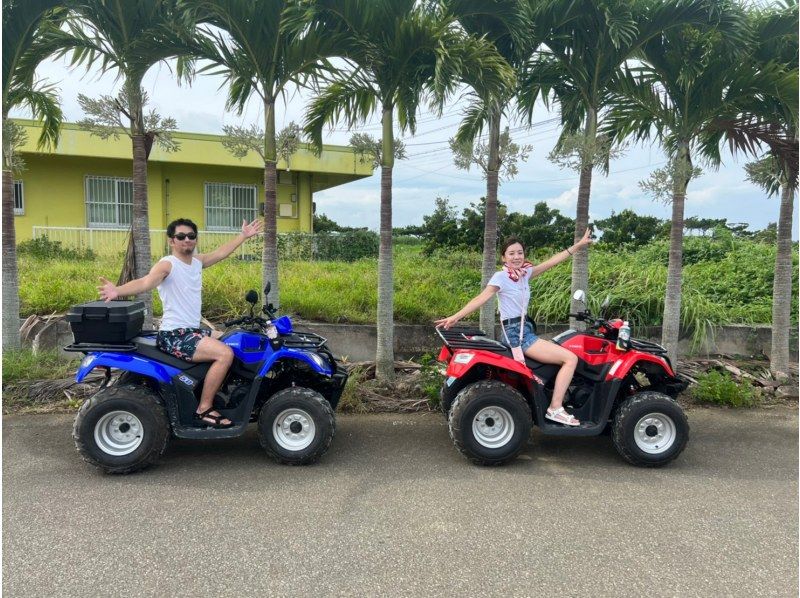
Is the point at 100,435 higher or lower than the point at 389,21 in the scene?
lower

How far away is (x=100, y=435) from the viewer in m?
4.43

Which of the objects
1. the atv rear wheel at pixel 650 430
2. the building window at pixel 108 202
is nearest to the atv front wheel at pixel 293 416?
the atv rear wheel at pixel 650 430

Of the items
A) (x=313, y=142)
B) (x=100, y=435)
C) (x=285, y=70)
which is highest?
(x=285, y=70)

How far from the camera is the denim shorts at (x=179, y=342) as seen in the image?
14.9 ft

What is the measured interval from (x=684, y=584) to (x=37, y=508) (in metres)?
4.03

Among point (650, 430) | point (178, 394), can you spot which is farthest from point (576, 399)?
point (178, 394)

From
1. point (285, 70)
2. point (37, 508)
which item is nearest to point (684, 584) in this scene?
point (37, 508)

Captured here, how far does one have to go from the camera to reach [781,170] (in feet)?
23.2

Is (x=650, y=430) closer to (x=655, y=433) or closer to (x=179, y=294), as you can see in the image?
(x=655, y=433)

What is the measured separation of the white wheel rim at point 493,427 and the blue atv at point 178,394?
1.21 meters

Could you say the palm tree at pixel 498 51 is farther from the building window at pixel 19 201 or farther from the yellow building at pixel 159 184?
the building window at pixel 19 201

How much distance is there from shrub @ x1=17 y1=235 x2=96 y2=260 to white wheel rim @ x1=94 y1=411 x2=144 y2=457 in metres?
9.36

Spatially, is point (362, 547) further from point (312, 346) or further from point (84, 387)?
point (84, 387)

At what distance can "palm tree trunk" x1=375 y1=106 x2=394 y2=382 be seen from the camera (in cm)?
646
